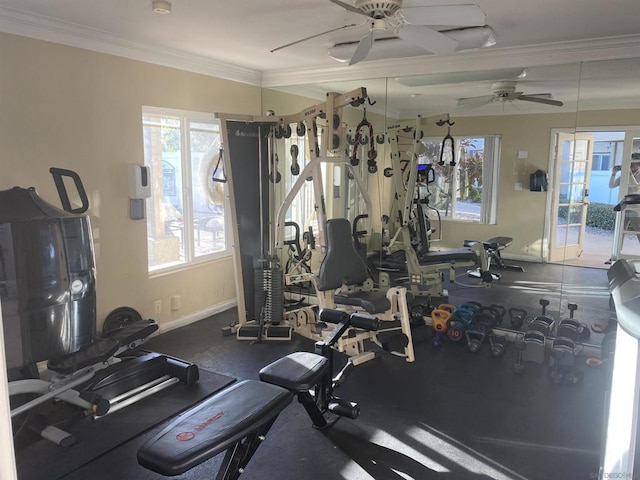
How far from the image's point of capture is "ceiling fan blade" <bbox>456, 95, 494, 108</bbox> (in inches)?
156

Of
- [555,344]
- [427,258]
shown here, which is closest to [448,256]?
[427,258]

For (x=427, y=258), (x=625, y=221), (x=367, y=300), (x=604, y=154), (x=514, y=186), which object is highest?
(x=604, y=154)

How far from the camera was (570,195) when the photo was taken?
3781 mm

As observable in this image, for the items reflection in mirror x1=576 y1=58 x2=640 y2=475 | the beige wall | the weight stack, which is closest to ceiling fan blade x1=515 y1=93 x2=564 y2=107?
reflection in mirror x1=576 y1=58 x2=640 y2=475

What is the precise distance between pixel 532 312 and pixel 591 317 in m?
0.45

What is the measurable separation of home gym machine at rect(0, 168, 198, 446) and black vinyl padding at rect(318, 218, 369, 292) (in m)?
1.49

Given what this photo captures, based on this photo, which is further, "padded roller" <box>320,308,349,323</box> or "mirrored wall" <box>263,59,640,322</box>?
"mirrored wall" <box>263,59,640,322</box>

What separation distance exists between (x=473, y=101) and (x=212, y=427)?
→ 11.3 ft

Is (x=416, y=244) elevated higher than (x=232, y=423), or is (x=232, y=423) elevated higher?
(x=416, y=244)

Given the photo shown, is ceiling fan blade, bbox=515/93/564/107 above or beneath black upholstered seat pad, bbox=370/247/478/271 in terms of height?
above

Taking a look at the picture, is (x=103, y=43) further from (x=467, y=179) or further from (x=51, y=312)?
(x=467, y=179)

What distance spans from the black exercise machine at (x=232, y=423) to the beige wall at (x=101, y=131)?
2.03 meters

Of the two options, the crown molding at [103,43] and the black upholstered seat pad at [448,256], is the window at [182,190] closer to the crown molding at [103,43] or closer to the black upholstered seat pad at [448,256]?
the crown molding at [103,43]

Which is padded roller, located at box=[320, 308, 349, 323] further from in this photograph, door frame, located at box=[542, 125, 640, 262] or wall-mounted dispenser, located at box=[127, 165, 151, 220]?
door frame, located at box=[542, 125, 640, 262]
